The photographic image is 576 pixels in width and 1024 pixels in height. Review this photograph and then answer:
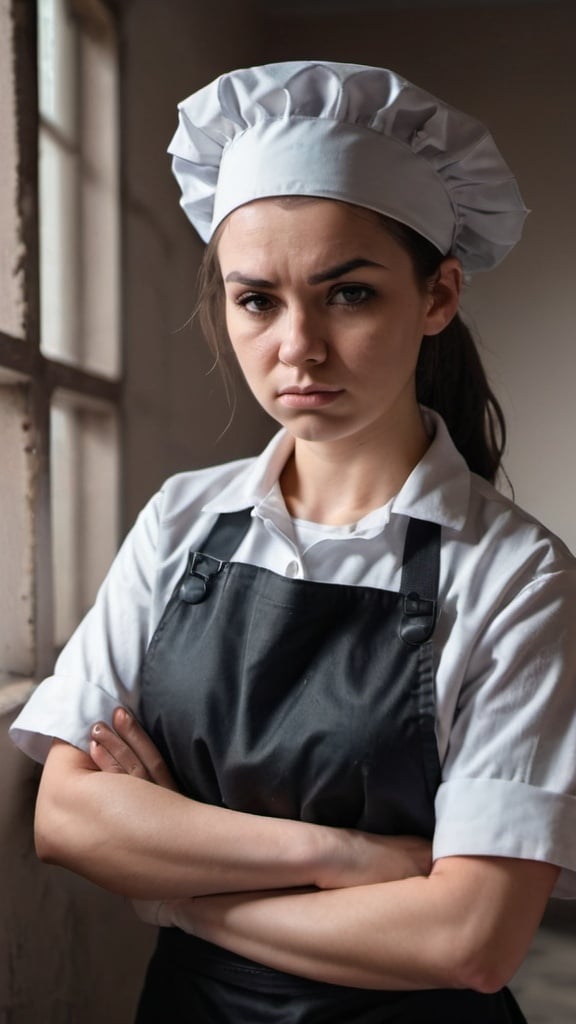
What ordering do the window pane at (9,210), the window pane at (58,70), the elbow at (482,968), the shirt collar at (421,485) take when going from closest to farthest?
the elbow at (482,968) < the shirt collar at (421,485) < the window pane at (9,210) < the window pane at (58,70)

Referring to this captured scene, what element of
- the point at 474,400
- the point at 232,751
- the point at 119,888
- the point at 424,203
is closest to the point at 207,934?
the point at 119,888

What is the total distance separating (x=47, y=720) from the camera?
4.51 ft

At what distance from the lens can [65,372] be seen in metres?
1.64

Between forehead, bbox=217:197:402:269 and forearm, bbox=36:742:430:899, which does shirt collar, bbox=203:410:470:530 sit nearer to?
forehead, bbox=217:197:402:269

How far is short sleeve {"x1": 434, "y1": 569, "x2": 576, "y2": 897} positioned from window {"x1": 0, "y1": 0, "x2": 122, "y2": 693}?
2.30 feet

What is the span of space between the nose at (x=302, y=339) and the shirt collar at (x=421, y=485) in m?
0.24

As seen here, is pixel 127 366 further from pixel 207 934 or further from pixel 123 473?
pixel 207 934

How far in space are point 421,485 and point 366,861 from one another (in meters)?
0.48

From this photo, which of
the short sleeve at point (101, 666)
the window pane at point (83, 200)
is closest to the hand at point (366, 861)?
the short sleeve at point (101, 666)

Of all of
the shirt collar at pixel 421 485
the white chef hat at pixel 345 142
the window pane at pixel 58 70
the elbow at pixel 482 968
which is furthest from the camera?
the window pane at pixel 58 70

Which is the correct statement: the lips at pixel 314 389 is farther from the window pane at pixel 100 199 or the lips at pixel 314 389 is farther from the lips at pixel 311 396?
the window pane at pixel 100 199

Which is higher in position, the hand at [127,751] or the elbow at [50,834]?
the hand at [127,751]

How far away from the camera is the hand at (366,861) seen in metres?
1.22

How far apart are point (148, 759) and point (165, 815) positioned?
0.12m
